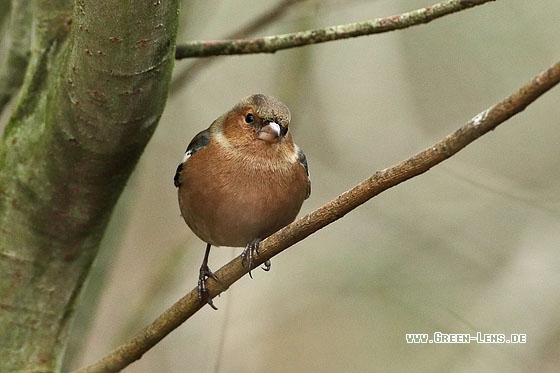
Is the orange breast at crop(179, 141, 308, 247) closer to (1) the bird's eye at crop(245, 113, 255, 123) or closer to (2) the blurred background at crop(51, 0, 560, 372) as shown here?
(1) the bird's eye at crop(245, 113, 255, 123)

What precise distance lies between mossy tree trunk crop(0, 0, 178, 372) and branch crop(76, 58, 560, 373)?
0.36 m

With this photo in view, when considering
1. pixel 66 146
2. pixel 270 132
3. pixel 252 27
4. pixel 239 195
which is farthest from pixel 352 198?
pixel 252 27

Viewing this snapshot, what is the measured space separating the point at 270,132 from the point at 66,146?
121 centimetres

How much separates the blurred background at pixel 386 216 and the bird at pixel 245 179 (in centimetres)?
45

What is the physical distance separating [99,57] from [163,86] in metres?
0.26

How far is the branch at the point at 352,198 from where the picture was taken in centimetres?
171

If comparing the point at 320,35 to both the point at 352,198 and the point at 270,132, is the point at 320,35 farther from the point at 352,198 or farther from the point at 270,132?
the point at 352,198

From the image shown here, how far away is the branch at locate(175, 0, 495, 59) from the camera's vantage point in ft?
9.03

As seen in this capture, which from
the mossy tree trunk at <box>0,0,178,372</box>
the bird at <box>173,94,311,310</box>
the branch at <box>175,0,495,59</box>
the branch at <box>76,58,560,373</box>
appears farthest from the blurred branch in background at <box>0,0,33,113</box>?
the branch at <box>76,58,560,373</box>

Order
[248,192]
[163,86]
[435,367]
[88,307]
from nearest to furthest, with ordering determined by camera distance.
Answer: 1. [163,86]
2. [248,192]
3. [88,307]
4. [435,367]

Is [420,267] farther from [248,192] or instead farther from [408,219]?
[248,192]

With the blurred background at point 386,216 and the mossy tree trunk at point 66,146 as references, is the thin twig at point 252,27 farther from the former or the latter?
the mossy tree trunk at point 66,146

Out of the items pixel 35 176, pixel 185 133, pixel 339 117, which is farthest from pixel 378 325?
pixel 35 176

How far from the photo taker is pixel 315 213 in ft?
7.21
